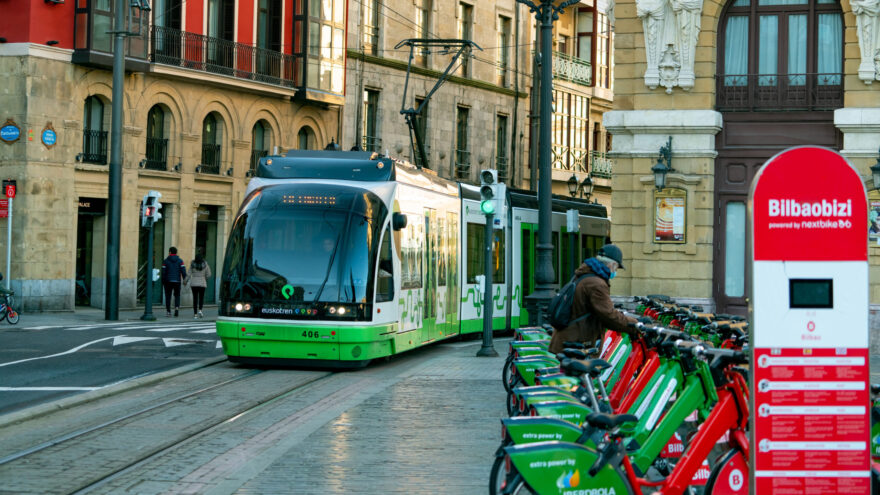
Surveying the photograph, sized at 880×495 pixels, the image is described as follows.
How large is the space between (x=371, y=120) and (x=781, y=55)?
Result: 27031mm

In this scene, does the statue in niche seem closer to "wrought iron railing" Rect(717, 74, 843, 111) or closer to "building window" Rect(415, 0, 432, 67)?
"wrought iron railing" Rect(717, 74, 843, 111)

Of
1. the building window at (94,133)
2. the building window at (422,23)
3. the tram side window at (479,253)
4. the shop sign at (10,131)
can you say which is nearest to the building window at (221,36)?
the building window at (94,133)

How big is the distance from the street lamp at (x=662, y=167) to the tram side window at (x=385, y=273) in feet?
20.1

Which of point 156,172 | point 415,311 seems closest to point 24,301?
point 156,172

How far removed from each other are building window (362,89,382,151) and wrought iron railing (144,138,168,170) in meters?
10.4

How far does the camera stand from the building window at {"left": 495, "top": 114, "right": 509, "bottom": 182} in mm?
56531

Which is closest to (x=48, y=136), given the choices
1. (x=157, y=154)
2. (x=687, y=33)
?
(x=157, y=154)

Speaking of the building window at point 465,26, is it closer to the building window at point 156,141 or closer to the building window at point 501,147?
the building window at point 501,147

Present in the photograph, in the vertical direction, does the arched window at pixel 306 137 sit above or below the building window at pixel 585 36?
below

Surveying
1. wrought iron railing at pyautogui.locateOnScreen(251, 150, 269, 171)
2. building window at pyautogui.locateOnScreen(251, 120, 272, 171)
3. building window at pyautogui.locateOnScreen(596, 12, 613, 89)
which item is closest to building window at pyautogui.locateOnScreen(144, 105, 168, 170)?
wrought iron railing at pyautogui.locateOnScreen(251, 150, 269, 171)

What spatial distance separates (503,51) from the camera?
56.7 m

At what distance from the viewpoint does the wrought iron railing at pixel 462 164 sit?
53750 millimetres

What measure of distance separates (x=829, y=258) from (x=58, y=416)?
29.7 ft

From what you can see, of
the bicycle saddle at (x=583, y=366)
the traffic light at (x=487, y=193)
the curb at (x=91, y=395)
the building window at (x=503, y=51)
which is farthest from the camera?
the building window at (x=503, y=51)
